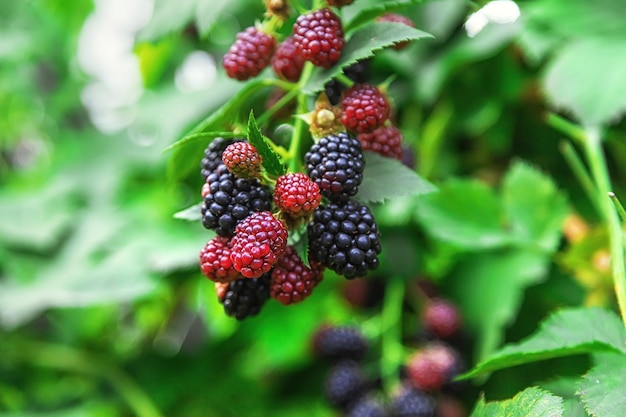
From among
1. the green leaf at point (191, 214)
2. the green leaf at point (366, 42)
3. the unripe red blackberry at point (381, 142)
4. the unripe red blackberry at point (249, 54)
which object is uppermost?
the green leaf at point (366, 42)

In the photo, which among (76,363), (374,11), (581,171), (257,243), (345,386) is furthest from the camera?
(76,363)

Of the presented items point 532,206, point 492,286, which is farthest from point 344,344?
point 532,206

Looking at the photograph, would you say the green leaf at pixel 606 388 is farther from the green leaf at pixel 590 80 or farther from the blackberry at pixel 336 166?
the green leaf at pixel 590 80

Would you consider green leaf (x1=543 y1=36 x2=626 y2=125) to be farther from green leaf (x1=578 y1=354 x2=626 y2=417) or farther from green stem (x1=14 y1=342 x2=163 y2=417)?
green stem (x1=14 y1=342 x2=163 y2=417)

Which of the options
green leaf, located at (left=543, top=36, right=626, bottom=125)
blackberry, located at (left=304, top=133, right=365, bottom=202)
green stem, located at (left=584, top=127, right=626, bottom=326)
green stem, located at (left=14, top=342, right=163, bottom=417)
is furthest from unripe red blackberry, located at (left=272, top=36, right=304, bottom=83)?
green stem, located at (left=14, top=342, right=163, bottom=417)

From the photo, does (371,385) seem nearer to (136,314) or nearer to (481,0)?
(481,0)

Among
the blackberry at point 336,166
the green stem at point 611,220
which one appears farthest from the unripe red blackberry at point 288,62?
the green stem at point 611,220

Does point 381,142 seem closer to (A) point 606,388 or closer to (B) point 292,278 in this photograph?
(B) point 292,278
